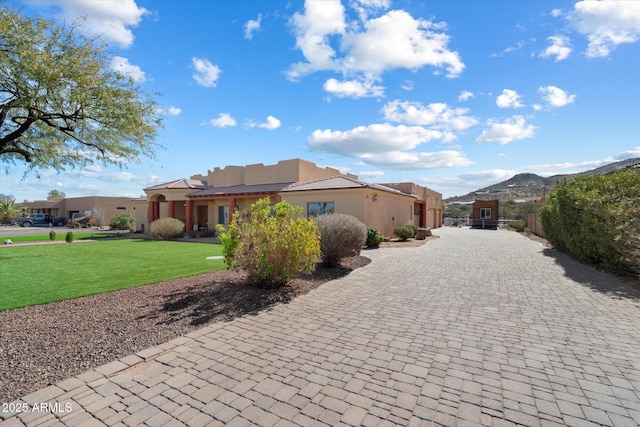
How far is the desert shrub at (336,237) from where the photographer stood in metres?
10.5

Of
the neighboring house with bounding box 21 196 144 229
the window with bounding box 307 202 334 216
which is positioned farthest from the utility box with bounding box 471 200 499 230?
the neighboring house with bounding box 21 196 144 229

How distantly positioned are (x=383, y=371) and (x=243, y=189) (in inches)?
930

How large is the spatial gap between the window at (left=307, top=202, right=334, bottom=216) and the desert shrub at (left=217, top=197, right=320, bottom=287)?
39.8 ft

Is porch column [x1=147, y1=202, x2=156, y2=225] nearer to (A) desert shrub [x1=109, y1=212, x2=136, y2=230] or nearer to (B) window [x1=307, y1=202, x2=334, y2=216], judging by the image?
(A) desert shrub [x1=109, y1=212, x2=136, y2=230]

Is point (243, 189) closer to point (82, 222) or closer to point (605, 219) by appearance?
point (605, 219)

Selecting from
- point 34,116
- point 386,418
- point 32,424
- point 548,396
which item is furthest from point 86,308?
point 34,116

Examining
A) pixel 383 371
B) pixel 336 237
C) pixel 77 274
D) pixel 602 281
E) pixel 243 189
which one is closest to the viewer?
pixel 383 371

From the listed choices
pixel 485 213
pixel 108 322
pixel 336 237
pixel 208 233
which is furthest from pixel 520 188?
pixel 108 322

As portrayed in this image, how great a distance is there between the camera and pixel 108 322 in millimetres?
5523

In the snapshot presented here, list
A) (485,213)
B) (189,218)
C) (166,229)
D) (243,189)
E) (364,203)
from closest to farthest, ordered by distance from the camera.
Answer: (364,203), (166,229), (243,189), (189,218), (485,213)

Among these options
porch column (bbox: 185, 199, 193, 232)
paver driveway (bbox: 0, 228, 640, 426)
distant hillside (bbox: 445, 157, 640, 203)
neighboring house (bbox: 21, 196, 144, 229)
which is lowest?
paver driveway (bbox: 0, 228, 640, 426)

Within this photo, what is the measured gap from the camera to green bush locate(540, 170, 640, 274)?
859cm

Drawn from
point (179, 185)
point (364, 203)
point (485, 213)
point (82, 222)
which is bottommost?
point (82, 222)

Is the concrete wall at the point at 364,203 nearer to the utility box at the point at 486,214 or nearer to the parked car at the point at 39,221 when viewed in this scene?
the utility box at the point at 486,214
